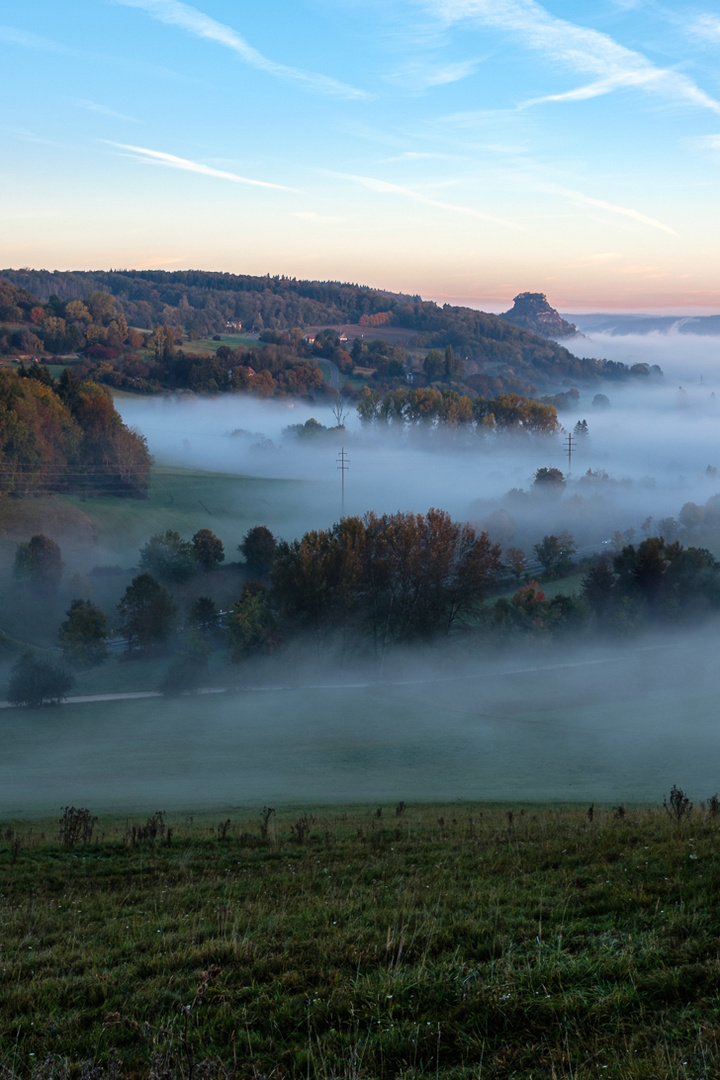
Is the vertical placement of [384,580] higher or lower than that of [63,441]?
lower

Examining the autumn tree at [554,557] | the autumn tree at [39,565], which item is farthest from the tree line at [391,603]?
the autumn tree at [554,557]

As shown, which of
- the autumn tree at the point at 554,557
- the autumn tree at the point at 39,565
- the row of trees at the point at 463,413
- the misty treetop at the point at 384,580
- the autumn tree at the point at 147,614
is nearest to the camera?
the autumn tree at the point at 147,614

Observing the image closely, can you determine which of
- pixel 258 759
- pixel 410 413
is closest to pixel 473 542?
pixel 258 759

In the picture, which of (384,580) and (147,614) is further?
(384,580)

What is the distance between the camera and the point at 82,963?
25.2ft

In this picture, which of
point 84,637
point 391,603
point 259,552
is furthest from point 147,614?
point 259,552

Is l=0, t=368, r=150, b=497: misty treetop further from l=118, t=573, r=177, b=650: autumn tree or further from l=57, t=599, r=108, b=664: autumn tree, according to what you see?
l=57, t=599, r=108, b=664: autumn tree

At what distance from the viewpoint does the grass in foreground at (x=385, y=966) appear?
549 centimetres

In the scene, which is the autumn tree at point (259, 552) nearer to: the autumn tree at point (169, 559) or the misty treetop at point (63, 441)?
the autumn tree at point (169, 559)

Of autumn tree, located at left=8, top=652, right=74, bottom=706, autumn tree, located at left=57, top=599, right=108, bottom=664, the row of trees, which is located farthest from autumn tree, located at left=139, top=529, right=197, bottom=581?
the row of trees

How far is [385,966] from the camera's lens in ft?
22.9

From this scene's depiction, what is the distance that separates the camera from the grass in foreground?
549 cm

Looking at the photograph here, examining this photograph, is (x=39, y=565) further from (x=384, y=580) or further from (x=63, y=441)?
(x=63, y=441)

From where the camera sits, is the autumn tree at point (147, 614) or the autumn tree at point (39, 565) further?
the autumn tree at point (39, 565)
